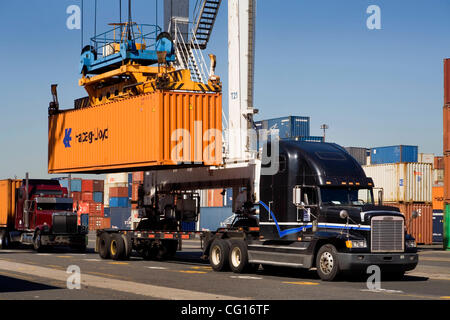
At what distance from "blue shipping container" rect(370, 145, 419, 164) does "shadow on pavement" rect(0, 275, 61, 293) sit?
221ft

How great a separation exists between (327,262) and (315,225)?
1083 mm

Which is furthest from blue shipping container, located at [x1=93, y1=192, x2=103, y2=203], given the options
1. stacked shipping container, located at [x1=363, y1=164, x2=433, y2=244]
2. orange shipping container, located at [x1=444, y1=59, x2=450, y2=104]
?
orange shipping container, located at [x1=444, y1=59, x2=450, y2=104]

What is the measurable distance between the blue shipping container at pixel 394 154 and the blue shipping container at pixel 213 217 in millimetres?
23592

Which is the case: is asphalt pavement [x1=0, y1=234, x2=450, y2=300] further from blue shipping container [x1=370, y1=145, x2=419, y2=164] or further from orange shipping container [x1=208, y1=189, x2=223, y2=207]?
blue shipping container [x1=370, y1=145, x2=419, y2=164]

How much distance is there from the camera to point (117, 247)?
28.0 meters

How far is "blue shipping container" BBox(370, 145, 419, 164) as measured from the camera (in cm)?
8144

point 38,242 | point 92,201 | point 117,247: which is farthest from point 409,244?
point 92,201

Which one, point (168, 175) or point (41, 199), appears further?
point (41, 199)

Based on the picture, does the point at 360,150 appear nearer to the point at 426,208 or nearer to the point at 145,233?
the point at 426,208

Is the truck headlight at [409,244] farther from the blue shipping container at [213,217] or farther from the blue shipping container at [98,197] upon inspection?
the blue shipping container at [98,197]

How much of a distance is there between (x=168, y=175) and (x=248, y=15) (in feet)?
61.5

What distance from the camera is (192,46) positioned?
4375 cm

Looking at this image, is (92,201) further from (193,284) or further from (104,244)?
(193,284)

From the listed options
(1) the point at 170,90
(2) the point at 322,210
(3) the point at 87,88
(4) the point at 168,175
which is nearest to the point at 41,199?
(3) the point at 87,88
